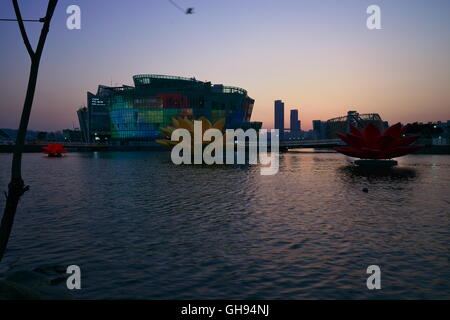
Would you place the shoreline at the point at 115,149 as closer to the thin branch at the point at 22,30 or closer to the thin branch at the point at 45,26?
the thin branch at the point at 45,26

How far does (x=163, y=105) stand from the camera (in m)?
126

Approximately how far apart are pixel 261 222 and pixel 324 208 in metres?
3.67

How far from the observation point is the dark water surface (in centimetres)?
657

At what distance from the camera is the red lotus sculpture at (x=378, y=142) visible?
1410 inches

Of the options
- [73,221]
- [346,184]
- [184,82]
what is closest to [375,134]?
[346,184]

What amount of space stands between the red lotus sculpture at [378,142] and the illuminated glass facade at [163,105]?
299 feet

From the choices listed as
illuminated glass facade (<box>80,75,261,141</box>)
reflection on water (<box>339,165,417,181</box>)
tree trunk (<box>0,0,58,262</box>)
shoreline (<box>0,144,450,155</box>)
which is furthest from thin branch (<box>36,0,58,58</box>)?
illuminated glass facade (<box>80,75,261,141</box>)

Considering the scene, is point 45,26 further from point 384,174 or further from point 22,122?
point 384,174

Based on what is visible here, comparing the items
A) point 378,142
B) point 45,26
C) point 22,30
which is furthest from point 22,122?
point 378,142

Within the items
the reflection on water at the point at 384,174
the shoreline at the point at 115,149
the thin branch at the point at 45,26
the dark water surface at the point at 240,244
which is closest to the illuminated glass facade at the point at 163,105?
the shoreline at the point at 115,149

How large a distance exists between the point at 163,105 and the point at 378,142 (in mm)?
96484

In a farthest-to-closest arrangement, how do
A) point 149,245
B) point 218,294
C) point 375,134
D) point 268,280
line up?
point 375,134
point 149,245
point 268,280
point 218,294

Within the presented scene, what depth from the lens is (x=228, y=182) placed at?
24.1m
